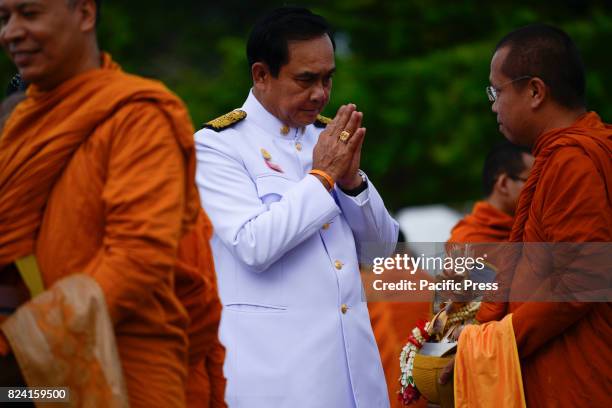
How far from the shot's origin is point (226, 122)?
4551 mm

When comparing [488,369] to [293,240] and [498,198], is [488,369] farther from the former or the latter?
[498,198]

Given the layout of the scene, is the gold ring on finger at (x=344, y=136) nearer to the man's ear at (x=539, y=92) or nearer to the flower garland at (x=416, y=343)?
the man's ear at (x=539, y=92)

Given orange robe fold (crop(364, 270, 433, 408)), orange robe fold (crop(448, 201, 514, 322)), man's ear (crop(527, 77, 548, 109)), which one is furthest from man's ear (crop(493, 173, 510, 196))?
man's ear (crop(527, 77, 548, 109))

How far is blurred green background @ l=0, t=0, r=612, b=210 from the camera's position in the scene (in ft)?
38.1

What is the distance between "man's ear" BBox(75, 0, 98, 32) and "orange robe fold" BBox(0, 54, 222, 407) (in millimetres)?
160

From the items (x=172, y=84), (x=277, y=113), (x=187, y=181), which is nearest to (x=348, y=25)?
(x=172, y=84)

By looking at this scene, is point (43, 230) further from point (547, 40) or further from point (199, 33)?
point (199, 33)

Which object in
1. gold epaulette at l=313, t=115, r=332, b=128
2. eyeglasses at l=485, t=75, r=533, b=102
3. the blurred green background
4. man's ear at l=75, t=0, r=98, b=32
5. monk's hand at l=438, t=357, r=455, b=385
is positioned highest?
the blurred green background

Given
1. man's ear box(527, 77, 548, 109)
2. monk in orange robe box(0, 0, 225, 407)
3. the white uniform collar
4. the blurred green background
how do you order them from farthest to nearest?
the blurred green background
the white uniform collar
man's ear box(527, 77, 548, 109)
monk in orange robe box(0, 0, 225, 407)

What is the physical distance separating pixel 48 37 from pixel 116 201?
1.77 ft

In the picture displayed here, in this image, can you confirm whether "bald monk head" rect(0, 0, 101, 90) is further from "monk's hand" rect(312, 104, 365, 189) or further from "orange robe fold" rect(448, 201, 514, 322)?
"orange robe fold" rect(448, 201, 514, 322)

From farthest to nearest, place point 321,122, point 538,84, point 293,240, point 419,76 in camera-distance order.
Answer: point 419,76
point 321,122
point 538,84
point 293,240

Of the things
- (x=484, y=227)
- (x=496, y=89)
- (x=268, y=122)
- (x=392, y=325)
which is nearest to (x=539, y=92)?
(x=496, y=89)

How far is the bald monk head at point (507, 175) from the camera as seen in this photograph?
20.1 feet
